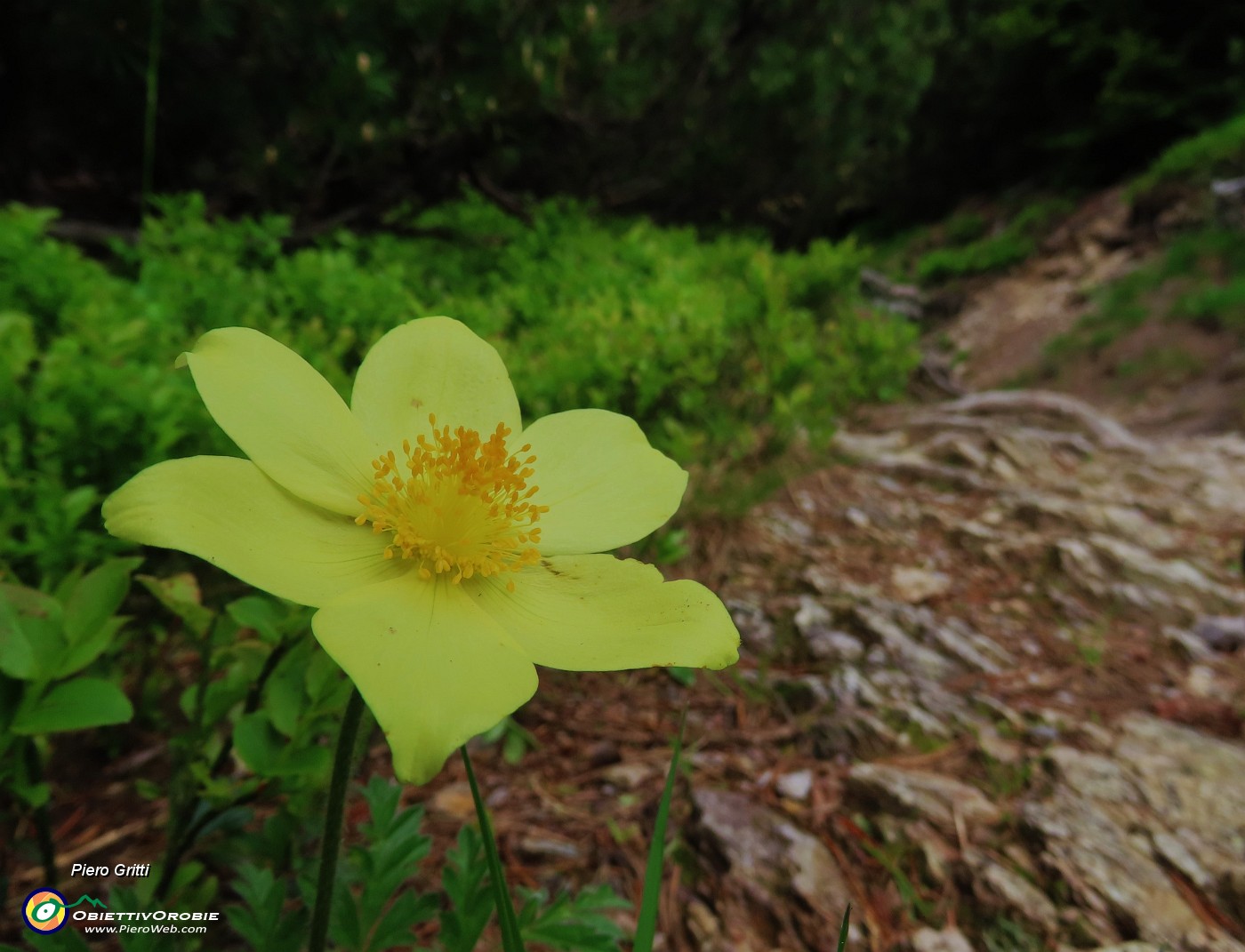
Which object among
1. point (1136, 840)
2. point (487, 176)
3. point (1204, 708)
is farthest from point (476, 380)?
point (487, 176)

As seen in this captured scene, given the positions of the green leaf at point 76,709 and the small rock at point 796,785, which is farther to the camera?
the small rock at point 796,785

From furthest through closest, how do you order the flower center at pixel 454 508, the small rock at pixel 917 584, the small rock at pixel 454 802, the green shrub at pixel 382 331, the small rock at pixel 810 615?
the small rock at pixel 917 584, the small rock at pixel 810 615, the small rock at pixel 454 802, the green shrub at pixel 382 331, the flower center at pixel 454 508

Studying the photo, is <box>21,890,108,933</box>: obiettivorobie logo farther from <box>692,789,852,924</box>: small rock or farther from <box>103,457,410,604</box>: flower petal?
<box>692,789,852,924</box>: small rock

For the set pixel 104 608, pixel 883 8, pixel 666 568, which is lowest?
pixel 666 568

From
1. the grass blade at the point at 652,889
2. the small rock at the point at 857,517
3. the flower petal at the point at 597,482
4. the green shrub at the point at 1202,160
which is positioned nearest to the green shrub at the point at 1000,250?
the green shrub at the point at 1202,160

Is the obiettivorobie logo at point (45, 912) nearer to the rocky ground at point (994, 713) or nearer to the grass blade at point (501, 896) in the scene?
the grass blade at point (501, 896)

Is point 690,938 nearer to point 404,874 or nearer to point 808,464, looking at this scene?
point 404,874
